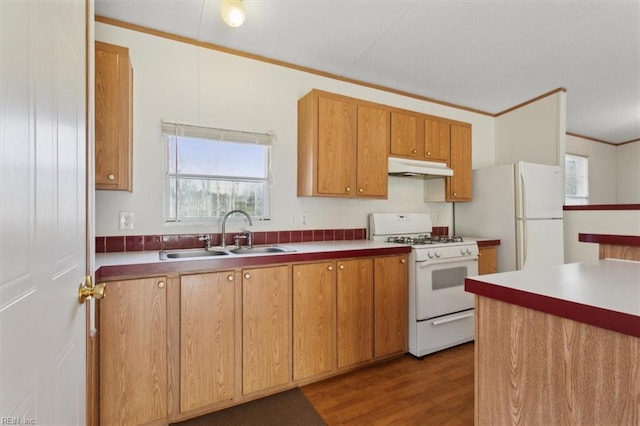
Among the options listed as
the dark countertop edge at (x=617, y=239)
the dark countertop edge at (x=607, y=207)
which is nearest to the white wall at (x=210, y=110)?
the dark countertop edge at (x=617, y=239)

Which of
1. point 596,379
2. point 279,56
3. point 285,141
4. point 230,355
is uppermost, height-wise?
point 279,56

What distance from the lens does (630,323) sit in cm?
70

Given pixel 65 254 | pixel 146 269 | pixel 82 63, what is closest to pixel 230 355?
pixel 146 269

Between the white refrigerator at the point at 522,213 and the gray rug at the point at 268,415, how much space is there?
2554 mm

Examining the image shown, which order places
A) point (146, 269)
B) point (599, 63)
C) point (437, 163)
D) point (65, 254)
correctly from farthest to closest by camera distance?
1. point (437, 163)
2. point (599, 63)
3. point (146, 269)
4. point (65, 254)

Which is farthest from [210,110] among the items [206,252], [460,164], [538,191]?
[538,191]

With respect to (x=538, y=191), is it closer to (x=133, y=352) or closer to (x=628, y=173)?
A: (x=133, y=352)

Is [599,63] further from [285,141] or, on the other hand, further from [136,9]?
[136,9]

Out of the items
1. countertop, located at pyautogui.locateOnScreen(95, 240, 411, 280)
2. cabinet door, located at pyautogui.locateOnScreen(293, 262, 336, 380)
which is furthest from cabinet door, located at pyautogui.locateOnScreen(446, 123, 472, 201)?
cabinet door, located at pyautogui.locateOnScreen(293, 262, 336, 380)

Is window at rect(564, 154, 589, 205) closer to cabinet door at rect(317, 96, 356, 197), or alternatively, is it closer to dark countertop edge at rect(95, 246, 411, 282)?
cabinet door at rect(317, 96, 356, 197)

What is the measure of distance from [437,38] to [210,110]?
6.39 feet

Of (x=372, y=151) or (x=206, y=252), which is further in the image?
(x=372, y=151)

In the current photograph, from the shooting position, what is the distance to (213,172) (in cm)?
248

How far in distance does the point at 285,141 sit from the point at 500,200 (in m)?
2.45
